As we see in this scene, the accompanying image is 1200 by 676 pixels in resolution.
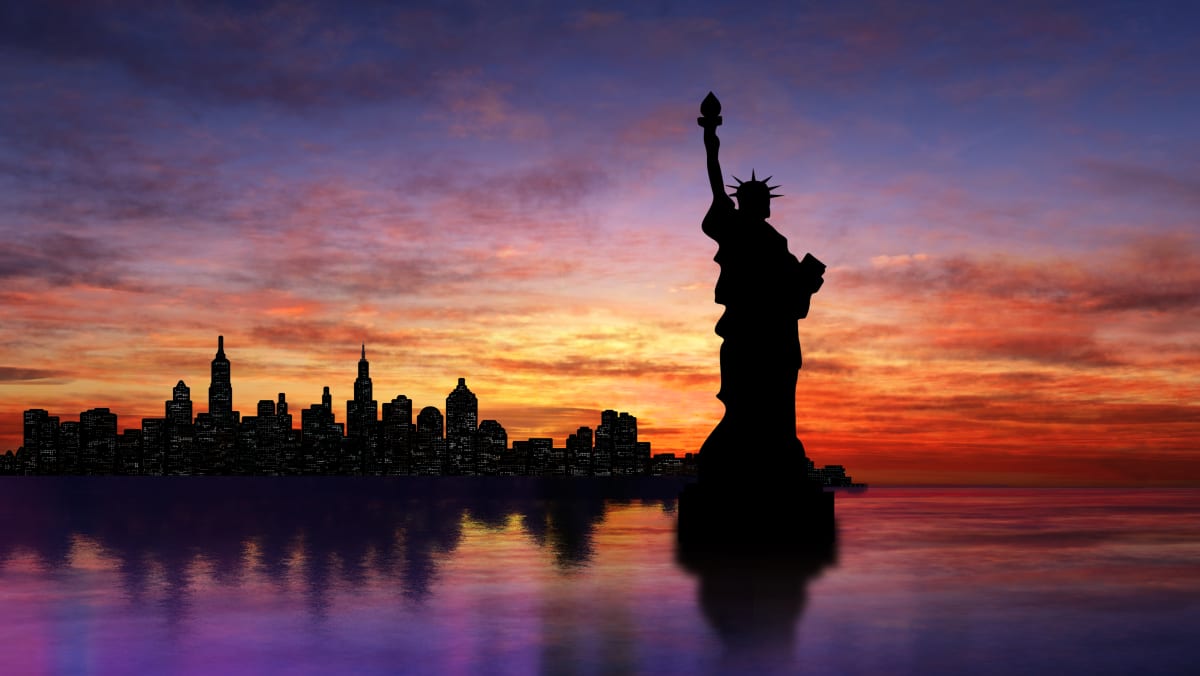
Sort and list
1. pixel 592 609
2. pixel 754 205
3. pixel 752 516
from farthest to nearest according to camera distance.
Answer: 1. pixel 754 205
2. pixel 752 516
3. pixel 592 609

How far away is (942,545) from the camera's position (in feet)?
115

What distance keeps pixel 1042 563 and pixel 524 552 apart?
44.4 feet

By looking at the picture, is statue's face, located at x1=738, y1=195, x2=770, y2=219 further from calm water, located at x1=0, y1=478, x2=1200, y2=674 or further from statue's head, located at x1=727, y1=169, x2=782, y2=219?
calm water, located at x1=0, y1=478, x2=1200, y2=674

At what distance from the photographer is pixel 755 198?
32.1 m

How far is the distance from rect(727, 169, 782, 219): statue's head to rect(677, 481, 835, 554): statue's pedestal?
25.1 ft

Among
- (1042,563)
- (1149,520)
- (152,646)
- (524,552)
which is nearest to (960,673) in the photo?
(152,646)

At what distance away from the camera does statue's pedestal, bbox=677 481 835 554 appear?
31.3 metres

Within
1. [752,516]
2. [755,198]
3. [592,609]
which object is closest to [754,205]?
[755,198]

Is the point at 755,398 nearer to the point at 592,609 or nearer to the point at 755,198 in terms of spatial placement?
the point at 755,198

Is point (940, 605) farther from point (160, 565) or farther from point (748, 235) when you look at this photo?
point (160, 565)

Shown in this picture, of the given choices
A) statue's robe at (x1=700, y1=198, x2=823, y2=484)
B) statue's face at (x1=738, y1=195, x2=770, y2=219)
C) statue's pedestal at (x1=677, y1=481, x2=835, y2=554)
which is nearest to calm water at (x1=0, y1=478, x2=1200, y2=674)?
statue's pedestal at (x1=677, y1=481, x2=835, y2=554)

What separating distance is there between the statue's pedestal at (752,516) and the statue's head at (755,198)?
7661 mm

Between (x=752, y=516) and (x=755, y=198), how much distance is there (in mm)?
8931

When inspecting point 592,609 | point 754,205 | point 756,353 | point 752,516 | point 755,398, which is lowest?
point 592,609
